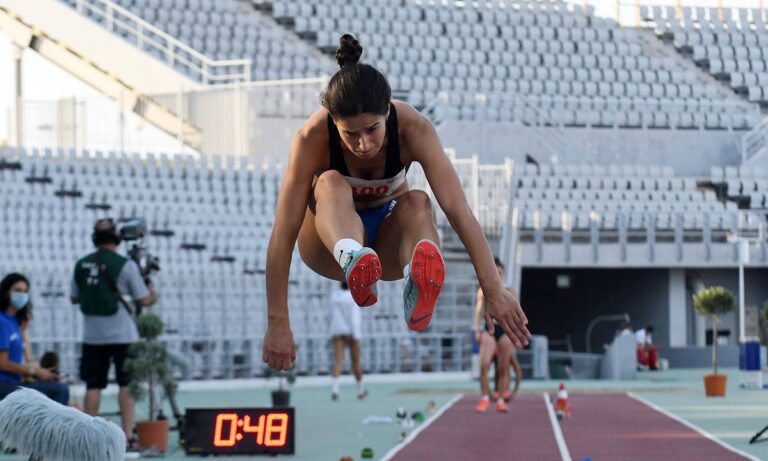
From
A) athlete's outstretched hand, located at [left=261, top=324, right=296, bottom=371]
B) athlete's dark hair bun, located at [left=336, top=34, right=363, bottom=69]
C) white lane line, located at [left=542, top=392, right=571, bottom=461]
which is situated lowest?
white lane line, located at [left=542, top=392, right=571, bottom=461]

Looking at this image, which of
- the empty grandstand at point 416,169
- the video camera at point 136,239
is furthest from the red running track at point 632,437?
the empty grandstand at point 416,169

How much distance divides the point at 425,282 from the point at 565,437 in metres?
8.16

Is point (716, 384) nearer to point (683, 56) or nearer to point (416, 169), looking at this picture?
point (416, 169)

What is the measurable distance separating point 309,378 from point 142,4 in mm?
13139

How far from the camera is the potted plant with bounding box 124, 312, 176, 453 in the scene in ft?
38.6

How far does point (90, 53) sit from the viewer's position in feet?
105

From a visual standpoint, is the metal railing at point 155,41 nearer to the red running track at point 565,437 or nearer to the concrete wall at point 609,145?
the concrete wall at point 609,145

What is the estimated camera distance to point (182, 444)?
39.8 ft

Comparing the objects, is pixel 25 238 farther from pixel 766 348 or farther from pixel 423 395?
pixel 766 348

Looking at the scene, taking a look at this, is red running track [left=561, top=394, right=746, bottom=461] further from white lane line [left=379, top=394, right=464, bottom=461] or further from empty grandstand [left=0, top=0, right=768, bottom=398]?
empty grandstand [left=0, top=0, right=768, bottom=398]

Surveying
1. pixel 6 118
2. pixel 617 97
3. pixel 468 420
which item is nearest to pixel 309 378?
pixel 468 420

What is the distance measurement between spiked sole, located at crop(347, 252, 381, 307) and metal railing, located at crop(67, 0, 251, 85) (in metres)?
25.4

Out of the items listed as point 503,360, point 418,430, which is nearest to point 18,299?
point 418,430

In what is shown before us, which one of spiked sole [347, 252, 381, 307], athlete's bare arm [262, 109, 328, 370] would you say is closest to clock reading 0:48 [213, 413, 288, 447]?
athlete's bare arm [262, 109, 328, 370]
